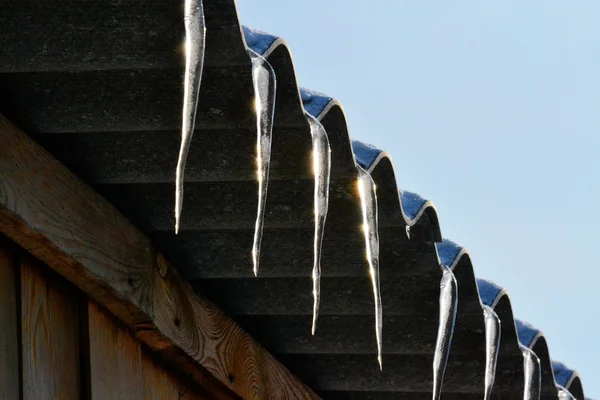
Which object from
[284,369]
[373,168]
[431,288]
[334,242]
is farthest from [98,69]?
[284,369]

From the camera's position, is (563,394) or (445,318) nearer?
(445,318)

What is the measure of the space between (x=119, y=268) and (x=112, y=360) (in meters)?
0.26

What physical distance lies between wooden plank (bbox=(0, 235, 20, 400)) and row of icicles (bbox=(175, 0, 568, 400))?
0.59 meters

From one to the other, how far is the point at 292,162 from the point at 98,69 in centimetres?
60

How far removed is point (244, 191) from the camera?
3.52 m

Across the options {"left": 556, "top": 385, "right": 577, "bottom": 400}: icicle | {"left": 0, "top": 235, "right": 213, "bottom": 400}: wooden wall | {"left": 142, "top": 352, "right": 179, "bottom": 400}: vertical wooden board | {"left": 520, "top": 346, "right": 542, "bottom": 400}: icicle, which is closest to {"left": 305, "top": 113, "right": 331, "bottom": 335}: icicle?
{"left": 0, "top": 235, "right": 213, "bottom": 400}: wooden wall

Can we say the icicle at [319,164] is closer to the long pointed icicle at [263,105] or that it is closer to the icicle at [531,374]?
the long pointed icicle at [263,105]

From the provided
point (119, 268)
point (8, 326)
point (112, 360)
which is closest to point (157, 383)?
point (112, 360)

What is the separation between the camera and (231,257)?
3.91 m

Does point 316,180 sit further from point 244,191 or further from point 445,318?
point 445,318

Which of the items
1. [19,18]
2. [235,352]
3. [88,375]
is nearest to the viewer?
[19,18]

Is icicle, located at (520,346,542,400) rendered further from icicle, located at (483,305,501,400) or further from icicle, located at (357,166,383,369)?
icicle, located at (357,166,383,369)

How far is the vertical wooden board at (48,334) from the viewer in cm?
341

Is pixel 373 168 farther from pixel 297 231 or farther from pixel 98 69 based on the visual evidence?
pixel 98 69
